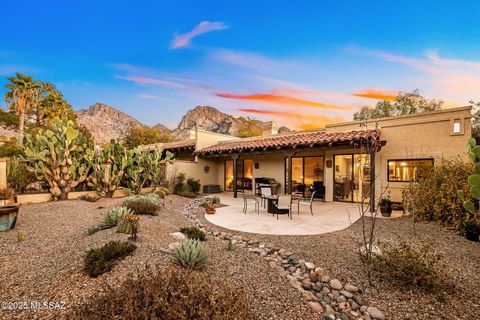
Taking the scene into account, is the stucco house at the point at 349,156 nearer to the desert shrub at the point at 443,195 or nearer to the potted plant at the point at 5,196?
the desert shrub at the point at 443,195

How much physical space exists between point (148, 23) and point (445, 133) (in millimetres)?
15756

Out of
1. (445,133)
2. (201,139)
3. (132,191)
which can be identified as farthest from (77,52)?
(445,133)

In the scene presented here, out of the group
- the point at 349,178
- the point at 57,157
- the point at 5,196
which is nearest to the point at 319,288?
the point at 349,178

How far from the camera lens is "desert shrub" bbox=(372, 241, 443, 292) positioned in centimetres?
337

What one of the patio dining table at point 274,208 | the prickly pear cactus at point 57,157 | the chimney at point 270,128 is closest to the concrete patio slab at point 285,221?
the patio dining table at point 274,208

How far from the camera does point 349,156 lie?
449 inches

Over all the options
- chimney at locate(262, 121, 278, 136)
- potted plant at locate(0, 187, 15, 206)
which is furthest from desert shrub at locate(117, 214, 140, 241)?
chimney at locate(262, 121, 278, 136)

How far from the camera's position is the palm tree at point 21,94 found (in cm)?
2138

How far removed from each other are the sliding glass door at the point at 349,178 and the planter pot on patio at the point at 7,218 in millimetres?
12441

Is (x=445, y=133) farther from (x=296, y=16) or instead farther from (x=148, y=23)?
(x=148, y=23)

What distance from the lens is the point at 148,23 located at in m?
12.3

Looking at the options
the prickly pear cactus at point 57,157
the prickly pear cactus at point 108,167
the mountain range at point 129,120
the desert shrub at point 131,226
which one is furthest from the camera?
the mountain range at point 129,120

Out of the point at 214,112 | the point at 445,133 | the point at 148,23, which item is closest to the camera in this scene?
the point at 445,133

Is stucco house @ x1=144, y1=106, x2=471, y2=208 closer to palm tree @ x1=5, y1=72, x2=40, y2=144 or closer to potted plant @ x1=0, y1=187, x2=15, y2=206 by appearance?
potted plant @ x1=0, y1=187, x2=15, y2=206
